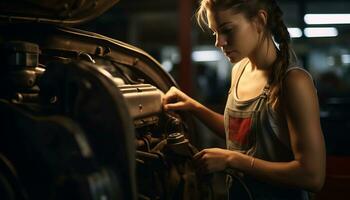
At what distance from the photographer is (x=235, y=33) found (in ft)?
5.95

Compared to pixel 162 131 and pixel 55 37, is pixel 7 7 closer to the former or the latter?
pixel 55 37

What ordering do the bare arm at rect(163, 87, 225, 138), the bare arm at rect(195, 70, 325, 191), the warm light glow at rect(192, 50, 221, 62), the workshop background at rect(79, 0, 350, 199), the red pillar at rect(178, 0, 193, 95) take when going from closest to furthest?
the bare arm at rect(195, 70, 325, 191)
the bare arm at rect(163, 87, 225, 138)
the workshop background at rect(79, 0, 350, 199)
the red pillar at rect(178, 0, 193, 95)
the warm light glow at rect(192, 50, 221, 62)

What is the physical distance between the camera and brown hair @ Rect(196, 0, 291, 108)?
1.79 m

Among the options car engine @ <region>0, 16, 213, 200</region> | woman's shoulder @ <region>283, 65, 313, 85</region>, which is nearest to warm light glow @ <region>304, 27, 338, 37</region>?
woman's shoulder @ <region>283, 65, 313, 85</region>

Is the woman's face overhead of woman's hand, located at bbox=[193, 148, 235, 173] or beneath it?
overhead

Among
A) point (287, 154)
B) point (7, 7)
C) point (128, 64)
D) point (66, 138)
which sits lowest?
point (287, 154)

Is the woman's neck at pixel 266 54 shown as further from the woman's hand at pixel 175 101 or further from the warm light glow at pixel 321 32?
the warm light glow at pixel 321 32

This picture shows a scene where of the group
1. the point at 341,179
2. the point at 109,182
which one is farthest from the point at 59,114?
the point at 341,179

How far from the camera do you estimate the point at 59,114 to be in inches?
49.2

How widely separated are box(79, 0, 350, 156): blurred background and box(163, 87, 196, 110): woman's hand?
520 mm

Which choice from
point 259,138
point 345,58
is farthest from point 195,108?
point 345,58

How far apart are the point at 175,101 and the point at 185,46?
43.1 inches

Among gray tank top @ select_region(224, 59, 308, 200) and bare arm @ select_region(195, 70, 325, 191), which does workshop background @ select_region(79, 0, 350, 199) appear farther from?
bare arm @ select_region(195, 70, 325, 191)

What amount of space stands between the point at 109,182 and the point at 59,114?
0.75 ft
